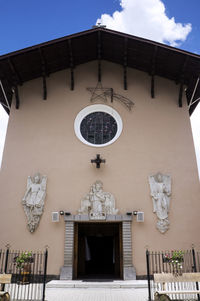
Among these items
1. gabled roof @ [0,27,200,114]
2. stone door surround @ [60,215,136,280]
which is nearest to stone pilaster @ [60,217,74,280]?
stone door surround @ [60,215,136,280]

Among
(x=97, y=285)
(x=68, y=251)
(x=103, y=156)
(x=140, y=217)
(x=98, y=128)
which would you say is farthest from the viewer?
(x=98, y=128)

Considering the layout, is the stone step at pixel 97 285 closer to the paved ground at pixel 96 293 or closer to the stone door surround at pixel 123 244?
the paved ground at pixel 96 293

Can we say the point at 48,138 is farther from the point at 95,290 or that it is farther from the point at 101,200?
the point at 95,290

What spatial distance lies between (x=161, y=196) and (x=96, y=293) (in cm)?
367

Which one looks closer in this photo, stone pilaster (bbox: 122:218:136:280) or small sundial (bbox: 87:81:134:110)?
stone pilaster (bbox: 122:218:136:280)

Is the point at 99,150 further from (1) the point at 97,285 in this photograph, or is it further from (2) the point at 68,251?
(1) the point at 97,285

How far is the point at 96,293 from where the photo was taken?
6285 millimetres

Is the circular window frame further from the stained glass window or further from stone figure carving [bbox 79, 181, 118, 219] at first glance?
stone figure carving [bbox 79, 181, 118, 219]

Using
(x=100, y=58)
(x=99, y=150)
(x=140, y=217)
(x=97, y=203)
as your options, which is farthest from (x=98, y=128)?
(x=140, y=217)

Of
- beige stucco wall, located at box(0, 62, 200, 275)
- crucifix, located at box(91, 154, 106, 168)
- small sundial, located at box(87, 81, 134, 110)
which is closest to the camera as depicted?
beige stucco wall, located at box(0, 62, 200, 275)

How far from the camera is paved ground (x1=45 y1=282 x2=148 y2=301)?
18.7 ft

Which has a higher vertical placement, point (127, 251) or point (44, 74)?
point (44, 74)

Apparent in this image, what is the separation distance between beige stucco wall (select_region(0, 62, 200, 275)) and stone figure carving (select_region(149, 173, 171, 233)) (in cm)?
18

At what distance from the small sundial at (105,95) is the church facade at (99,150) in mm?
39
